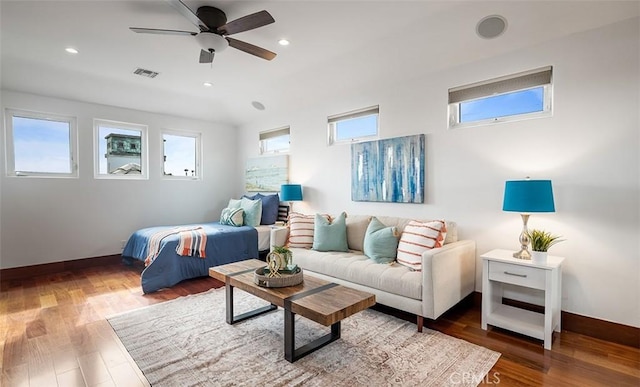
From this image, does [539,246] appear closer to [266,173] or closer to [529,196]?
[529,196]

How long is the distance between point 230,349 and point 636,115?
3.48m

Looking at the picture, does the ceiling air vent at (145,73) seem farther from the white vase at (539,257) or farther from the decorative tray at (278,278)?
the white vase at (539,257)

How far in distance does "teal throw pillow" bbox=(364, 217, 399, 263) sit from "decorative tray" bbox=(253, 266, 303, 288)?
36.0 inches

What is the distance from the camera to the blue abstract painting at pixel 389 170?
343 centimetres

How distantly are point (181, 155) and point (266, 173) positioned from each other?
64.4 inches

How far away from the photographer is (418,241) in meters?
2.80

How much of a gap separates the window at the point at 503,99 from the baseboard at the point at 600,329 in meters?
1.73

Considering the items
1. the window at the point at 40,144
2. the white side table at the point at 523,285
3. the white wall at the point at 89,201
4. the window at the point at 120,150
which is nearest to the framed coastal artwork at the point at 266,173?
the white wall at the point at 89,201

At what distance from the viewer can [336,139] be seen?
4.43 meters

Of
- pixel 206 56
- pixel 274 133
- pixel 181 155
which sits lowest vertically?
pixel 181 155

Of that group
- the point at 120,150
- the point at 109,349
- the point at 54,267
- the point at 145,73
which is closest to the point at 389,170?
the point at 109,349

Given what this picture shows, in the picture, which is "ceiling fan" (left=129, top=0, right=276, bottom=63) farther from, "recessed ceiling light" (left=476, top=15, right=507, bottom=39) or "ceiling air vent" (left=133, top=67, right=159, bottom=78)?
"recessed ceiling light" (left=476, top=15, right=507, bottom=39)

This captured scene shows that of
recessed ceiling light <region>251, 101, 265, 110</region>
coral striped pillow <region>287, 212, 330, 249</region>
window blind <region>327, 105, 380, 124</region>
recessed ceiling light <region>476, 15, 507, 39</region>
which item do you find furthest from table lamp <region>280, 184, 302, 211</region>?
recessed ceiling light <region>476, 15, 507, 39</region>

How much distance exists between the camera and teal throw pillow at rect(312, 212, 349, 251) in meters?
3.46
